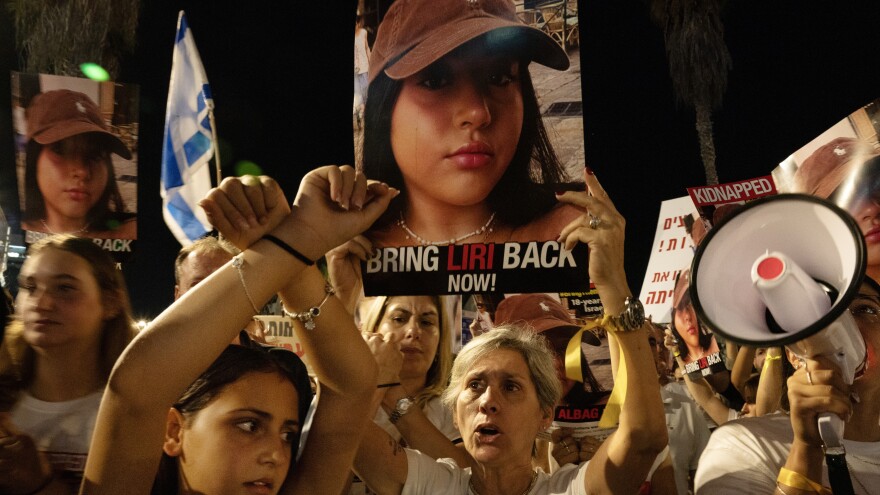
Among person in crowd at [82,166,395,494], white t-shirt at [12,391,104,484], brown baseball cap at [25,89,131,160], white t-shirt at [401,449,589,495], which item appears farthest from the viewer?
brown baseball cap at [25,89,131,160]

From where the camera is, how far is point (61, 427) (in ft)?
7.87

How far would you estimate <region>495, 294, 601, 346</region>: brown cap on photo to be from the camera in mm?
4320

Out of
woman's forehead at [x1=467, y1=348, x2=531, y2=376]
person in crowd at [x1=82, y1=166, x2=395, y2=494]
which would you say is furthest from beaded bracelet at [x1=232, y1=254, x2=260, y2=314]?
woman's forehead at [x1=467, y1=348, x2=531, y2=376]

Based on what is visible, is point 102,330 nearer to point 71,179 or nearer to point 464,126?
point 464,126

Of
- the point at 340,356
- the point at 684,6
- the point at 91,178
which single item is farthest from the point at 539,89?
the point at 684,6

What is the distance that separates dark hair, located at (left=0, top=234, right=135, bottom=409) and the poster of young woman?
2.60ft

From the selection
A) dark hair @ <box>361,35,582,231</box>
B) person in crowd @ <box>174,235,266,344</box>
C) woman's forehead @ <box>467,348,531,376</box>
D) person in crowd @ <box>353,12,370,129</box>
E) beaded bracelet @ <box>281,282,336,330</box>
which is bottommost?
beaded bracelet @ <box>281,282,336,330</box>

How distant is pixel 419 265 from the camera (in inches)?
111

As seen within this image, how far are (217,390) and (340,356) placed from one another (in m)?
0.29

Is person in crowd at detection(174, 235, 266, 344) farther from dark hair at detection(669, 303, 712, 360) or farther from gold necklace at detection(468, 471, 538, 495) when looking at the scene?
dark hair at detection(669, 303, 712, 360)

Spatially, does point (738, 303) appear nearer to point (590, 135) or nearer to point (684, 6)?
point (684, 6)

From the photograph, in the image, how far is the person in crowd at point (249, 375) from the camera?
5.22 ft

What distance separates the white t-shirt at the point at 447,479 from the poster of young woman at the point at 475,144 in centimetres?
62

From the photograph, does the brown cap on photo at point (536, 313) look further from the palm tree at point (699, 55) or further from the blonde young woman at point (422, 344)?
the palm tree at point (699, 55)
